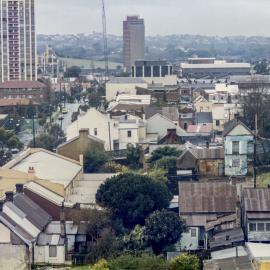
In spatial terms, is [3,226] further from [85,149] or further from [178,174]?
[85,149]

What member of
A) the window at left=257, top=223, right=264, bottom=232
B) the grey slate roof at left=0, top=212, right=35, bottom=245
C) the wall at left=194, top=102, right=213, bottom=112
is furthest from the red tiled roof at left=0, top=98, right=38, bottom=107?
the window at left=257, top=223, right=264, bottom=232

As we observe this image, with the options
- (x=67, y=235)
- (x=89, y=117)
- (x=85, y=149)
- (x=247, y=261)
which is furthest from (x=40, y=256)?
(x=89, y=117)

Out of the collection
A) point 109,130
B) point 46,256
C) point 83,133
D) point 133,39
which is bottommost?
point 46,256

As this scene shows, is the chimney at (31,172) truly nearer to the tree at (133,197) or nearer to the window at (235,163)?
the tree at (133,197)

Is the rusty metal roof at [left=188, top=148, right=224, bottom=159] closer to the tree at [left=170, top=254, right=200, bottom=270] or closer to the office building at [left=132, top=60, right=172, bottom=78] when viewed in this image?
the tree at [left=170, top=254, right=200, bottom=270]

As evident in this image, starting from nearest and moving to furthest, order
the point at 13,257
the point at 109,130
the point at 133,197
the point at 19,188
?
the point at 13,257 → the point at 19,188 → the point at 133,197 → the point at 109,130

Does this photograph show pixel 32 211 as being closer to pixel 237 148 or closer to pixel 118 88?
pixel 237 148

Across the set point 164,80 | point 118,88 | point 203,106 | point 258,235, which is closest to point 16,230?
point 258,235
